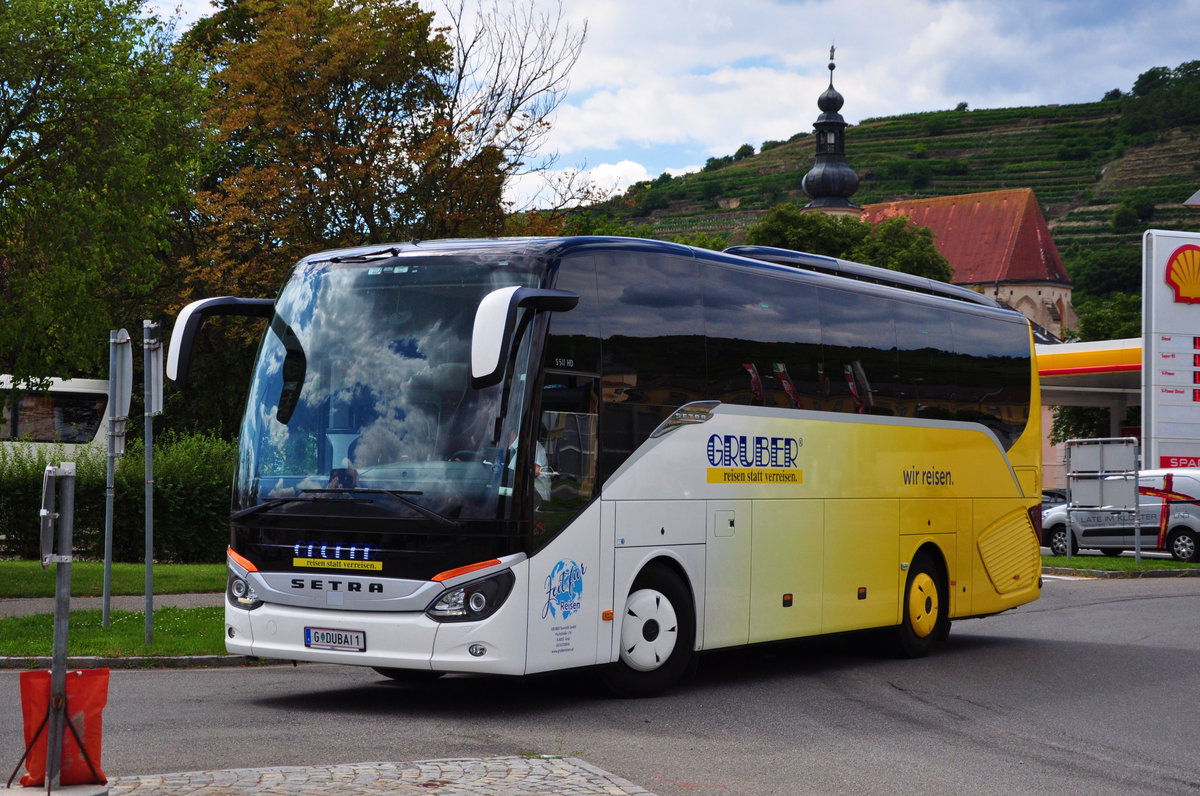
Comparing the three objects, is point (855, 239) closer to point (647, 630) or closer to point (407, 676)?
point (407, 676)

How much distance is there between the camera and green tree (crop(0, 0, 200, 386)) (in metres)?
20.6

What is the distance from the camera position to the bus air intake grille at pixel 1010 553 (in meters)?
16.2

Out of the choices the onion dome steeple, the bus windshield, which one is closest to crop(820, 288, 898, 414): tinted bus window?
the bus windshield

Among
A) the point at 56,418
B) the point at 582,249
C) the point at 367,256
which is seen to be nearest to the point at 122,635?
the point at 367,256

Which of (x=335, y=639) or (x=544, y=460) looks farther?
(x=544, y=460)

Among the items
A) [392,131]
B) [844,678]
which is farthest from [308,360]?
[392,131]

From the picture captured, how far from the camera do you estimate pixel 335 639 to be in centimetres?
996

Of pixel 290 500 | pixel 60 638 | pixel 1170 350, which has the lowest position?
pixel 60 638

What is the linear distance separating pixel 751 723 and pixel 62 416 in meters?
29.5

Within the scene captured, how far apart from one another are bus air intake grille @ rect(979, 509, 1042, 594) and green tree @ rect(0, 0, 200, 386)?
12734mm

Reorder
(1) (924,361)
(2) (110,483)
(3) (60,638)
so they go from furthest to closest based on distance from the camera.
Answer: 1. (1) (924,361)
2. (2) (110,483)
3. (3) (60,638)

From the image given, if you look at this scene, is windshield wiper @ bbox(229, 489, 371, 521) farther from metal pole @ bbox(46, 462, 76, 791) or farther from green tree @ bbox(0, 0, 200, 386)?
green tree @ bbox(0, 0, 200, 386)

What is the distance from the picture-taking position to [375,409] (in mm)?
10078

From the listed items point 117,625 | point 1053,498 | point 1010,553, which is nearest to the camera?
point 117,625
